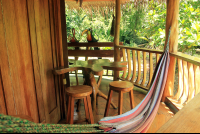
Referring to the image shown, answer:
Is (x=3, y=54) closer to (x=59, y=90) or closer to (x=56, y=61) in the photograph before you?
(x=56, y=61)

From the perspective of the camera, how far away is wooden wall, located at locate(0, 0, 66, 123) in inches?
45.6

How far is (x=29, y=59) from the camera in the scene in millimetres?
1471

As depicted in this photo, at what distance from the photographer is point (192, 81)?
201 cm

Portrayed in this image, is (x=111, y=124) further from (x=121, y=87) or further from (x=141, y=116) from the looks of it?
(x=121, y=87)

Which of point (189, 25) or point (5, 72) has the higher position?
point (189, 25)

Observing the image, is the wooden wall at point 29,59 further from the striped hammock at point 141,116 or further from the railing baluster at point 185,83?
the railing baluster at point 185,83

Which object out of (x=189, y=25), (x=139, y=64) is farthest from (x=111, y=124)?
(x=189, y=25)

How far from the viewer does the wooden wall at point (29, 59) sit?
1159 millimetres

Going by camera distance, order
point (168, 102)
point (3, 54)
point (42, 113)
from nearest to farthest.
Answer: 1. point (3, 54)
2. point (42, 113)
3. point (168, 102)

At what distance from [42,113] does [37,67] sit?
546mm

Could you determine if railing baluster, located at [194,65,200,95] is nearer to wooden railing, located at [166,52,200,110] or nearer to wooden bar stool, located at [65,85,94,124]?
wooden railing, located at [166,52,200,110]

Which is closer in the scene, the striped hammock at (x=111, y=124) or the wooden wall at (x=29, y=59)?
the striped hammock at (x=111, y=124)

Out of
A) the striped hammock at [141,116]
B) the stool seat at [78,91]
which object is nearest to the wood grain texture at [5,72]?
the stool seat at [78,91]

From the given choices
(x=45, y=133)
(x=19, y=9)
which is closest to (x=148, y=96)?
(x=45, y=133)
